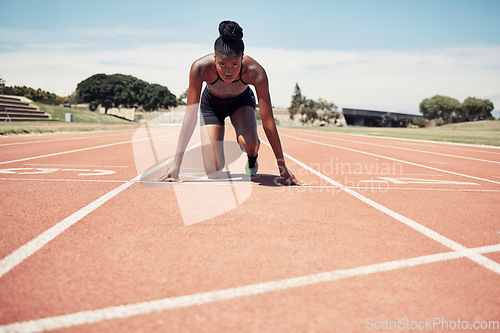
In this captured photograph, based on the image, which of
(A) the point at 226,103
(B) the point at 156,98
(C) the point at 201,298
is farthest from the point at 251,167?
(B) the point at 156,98

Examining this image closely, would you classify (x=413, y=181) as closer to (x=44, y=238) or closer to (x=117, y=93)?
(x=44, y=238)

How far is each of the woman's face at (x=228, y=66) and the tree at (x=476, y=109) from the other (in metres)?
116

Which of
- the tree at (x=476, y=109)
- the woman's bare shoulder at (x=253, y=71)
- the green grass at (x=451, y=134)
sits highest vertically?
the tree at (x=476, y=109)

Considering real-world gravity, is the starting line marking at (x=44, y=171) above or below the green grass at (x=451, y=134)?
below

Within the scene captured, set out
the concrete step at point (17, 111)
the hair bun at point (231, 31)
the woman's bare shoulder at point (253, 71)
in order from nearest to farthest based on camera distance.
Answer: the hair bun at point (231, 31), the woman's bare shoulder at point (253, 71), the concrete step at point (17, 111)

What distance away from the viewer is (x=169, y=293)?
82.3 inches

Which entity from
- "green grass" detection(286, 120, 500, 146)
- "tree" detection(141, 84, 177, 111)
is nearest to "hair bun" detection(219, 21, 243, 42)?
"green grass" detection(286, 120, 500, 146)

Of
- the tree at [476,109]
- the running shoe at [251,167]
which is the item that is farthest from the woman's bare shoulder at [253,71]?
the tree at [476,109]

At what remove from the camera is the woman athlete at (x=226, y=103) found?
4.75m

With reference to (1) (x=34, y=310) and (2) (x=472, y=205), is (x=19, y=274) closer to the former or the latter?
(1) (x=34, y=310)

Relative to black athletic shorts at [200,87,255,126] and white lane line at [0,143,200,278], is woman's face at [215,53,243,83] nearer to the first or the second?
black athletic shorts at [200,87,255,126]

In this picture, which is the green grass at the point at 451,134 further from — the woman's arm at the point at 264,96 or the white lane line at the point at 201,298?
the white lane line at the point at 201,298

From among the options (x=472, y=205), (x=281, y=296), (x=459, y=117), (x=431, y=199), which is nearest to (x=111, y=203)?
(x=281, y=296)

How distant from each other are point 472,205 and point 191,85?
3.86 metres
